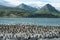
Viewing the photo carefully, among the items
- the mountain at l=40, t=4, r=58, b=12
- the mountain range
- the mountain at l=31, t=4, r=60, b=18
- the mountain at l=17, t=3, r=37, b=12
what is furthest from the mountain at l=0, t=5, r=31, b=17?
the mountain at l=40, t=4, r=58, b=12

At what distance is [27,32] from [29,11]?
1279 millimetres

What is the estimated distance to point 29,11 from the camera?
842 cm

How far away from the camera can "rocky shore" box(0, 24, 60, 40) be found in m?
7.23

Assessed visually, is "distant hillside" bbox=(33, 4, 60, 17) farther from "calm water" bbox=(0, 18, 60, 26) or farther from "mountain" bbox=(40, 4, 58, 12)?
"calm water" bbox=(0, 18, 60, 26)

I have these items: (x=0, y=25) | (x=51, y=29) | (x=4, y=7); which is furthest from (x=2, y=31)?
(x=51, y=29)

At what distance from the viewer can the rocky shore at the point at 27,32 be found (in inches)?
285

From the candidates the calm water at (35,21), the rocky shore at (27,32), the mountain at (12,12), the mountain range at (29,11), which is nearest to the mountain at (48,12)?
the mountain range at (29,11)

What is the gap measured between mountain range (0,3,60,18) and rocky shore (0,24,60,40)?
58 cm

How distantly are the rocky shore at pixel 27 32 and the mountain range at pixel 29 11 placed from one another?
0.58 metres

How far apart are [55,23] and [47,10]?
31.6 inches

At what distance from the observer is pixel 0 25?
26.8 feet

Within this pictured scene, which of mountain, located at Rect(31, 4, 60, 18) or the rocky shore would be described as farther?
mountain, located at Rect(31, 4, 60, 18)

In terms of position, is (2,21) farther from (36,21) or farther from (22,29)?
(36,21)

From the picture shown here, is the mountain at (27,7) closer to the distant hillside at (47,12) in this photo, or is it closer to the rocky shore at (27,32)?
the distant hillside at (47,12)
